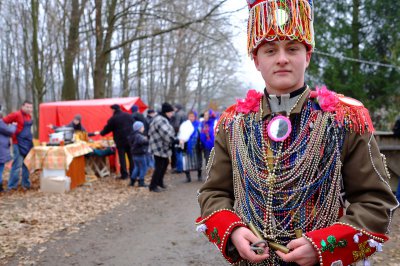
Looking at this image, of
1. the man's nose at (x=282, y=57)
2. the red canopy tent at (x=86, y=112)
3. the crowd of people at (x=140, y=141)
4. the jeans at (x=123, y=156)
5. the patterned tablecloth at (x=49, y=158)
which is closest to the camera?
the man's nose at (x=282, y=57)

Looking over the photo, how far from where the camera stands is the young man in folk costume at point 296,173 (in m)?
1.54

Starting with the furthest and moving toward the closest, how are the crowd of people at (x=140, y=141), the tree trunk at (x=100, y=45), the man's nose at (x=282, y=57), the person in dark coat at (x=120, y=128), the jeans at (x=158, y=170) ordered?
the tree trunk at (x=100, y=45) → the person in dark coat at (x=120, y=128) → the jeans at (x=158, y=170) → the crowd of people at (x=140, y=141) → the man's nose at (x=282, y=57)

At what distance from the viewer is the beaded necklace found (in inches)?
65.7

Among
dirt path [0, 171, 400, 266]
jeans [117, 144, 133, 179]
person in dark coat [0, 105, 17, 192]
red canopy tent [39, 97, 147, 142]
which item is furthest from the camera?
red canopy tent [39, 97, 147, 142]

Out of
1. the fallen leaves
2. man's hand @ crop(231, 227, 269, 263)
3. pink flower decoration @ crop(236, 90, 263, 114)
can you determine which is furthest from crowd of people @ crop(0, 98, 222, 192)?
man's hand @ crop(231, 227, 269, 263)

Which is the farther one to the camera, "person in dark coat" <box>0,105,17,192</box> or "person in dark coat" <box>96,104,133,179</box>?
"person in dark coat" <box>96,104,133,179</box>

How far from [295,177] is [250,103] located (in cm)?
45

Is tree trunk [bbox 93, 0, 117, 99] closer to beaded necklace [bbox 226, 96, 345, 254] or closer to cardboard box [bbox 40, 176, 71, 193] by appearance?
cardboard box [bbox 40, 176, 71, 193]

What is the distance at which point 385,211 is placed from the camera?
5.04ft

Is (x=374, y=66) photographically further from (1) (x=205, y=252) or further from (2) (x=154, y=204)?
(1) (x=205, y=252)

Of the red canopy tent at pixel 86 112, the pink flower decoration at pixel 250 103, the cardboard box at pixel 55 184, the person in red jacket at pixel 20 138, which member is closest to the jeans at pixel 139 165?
the cardboard box at pixel 55 184

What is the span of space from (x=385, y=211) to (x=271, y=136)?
553mm

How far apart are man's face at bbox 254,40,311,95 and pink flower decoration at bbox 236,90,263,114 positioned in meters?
0.17

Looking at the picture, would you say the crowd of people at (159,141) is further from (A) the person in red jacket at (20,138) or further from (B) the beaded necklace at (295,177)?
(B) the beaded necklace at (295,177)
